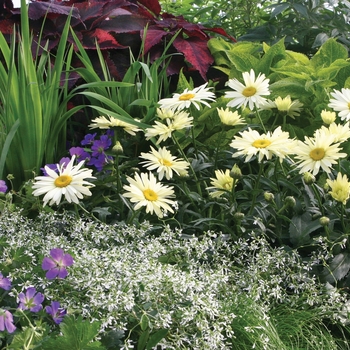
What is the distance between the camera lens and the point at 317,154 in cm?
166

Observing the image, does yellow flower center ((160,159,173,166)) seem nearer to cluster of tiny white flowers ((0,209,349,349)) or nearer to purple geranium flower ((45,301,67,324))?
cluster of tiny white flowers ((0,209,349,349))

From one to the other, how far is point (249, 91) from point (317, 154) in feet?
1.37

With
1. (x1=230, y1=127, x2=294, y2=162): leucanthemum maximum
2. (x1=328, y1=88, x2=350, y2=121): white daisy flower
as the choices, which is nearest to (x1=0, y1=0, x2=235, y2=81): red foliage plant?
(x1=328, y1=88, x2=350, y2=121): white daisy flower

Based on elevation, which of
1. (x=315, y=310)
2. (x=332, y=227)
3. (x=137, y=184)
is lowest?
(x=315, y=310)

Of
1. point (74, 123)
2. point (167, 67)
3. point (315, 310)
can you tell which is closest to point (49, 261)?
point (315, 310)

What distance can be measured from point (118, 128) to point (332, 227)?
870mm

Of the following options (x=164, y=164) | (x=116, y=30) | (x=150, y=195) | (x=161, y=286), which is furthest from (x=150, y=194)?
(x=116, y=30)

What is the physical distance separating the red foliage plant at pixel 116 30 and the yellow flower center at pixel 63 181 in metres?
1.10

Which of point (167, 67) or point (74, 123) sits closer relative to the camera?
point (74, 123)

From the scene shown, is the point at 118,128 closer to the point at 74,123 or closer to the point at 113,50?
the point at 74,123

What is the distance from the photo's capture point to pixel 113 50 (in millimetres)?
2777

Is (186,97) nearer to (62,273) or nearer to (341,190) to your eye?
(341,190)

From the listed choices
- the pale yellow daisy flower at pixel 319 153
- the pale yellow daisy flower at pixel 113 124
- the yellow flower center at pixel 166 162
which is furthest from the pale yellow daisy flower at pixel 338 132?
the pale yellow daisy flower at pixel 113 124

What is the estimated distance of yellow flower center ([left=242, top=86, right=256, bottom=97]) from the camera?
1959mm
